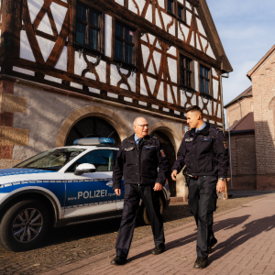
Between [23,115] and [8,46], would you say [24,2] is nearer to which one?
[8,46]

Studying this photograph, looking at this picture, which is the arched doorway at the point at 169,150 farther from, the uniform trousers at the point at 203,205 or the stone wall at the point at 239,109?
the stone wall at the point at 239,109

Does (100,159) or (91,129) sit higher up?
(91,129)

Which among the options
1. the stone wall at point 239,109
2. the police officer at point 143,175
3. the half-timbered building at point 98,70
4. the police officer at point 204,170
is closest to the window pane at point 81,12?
the half-timbered building at point 98,70

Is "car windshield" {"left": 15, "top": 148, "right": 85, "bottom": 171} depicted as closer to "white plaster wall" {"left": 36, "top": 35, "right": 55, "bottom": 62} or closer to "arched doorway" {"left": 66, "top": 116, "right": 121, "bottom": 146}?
"arched doorway" {"left": 66, "top": 116, "right": 121, "bottom": 146}

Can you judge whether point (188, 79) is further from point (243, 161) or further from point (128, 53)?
point (243, 161)

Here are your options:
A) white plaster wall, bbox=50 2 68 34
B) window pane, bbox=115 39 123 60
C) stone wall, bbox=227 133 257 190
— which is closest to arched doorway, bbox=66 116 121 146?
window pane, bbox=115 39 123 60

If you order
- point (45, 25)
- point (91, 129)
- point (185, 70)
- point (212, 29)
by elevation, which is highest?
point (212, 29)

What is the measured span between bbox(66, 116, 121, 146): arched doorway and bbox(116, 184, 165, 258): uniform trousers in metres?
5.34

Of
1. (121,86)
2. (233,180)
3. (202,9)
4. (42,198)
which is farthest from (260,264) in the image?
(233,180)

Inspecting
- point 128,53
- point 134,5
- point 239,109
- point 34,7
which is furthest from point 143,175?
point 239,109

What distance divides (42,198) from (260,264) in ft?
10.5

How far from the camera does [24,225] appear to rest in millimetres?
4473

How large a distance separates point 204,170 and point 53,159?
9.45ft

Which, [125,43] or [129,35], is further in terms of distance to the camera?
[129,35]
